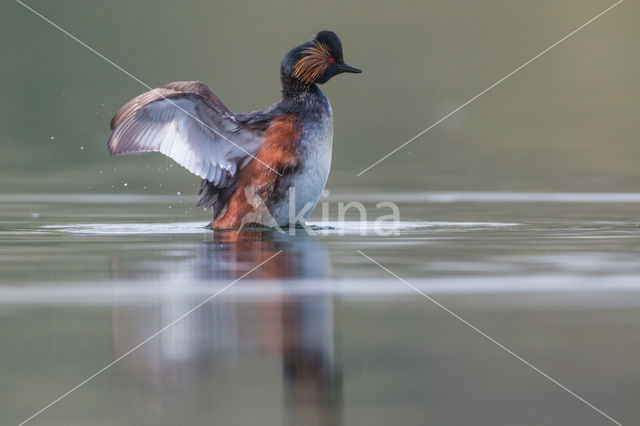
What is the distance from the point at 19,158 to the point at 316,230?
9.66 meters

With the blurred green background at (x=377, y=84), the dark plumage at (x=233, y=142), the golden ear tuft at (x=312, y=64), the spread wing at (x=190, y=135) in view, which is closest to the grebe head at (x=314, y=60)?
the golden ear tuft at (x=312, y=64)

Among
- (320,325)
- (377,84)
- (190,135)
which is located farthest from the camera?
(377,84)

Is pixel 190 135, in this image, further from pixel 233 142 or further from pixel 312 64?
pixel 312 64

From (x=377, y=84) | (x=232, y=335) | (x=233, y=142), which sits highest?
(x=377, y=84)

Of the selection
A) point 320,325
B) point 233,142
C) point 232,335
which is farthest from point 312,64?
point 232,335

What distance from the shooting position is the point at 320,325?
23.6ft

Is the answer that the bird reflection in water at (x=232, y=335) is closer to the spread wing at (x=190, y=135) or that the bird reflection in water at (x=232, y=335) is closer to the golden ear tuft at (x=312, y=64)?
the spread wing at (x=190, y=135)

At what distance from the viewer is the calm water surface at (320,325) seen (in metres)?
5.53

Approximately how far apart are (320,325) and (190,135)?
19.6 feet

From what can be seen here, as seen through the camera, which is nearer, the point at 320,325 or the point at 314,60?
the point at 320,325

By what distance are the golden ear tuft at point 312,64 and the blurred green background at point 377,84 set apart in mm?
3492

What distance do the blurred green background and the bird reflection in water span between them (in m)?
7.41

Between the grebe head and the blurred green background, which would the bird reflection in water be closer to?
the grebe head

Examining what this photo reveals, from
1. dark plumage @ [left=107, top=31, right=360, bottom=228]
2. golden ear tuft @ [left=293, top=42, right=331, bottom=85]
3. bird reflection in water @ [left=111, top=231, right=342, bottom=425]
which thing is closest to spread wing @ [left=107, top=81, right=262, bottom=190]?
dark plumage @ [left=107, top=31, right=360, bottom=228]
